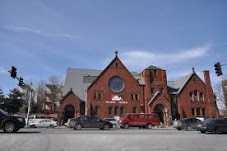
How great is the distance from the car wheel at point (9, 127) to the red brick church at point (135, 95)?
94.0 feet

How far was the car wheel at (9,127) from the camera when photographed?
62.3 ft

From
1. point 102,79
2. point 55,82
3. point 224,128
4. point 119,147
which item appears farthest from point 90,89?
point 119,147

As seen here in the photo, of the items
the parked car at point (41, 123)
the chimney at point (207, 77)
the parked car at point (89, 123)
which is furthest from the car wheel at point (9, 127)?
the chimney at point (207, 77)

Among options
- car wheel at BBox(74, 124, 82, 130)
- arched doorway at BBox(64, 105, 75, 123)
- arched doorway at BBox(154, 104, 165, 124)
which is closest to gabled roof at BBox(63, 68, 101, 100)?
arched doorway at BBox(64, 105, 75, 123)

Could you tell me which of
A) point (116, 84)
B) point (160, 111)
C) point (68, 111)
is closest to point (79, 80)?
point (68, 111)

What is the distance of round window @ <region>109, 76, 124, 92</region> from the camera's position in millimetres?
50719

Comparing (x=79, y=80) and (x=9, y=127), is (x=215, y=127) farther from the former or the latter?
(x=79, y=80)

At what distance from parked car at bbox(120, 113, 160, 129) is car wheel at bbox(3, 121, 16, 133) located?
17.0 m

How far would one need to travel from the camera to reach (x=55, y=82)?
72.4 meters

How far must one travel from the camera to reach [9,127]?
19.0 m

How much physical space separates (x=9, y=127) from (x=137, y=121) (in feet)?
Answer: 61.2

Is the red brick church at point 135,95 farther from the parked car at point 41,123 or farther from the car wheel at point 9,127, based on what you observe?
the car wheel at point 9,127

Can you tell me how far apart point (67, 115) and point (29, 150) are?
39.3 m

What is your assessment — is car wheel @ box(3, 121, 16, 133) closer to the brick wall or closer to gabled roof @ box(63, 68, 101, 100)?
the brick wall
